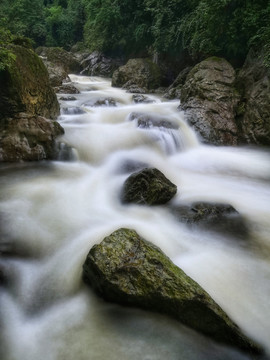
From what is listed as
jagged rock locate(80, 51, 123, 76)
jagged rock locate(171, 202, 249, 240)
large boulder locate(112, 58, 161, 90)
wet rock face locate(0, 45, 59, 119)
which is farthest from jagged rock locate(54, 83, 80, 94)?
jagged rock locate(171, 202, 249, 240)

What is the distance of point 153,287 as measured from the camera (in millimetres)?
2438

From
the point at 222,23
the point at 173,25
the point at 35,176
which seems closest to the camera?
the point at 35,176

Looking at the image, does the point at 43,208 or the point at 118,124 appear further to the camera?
the point at 118,124

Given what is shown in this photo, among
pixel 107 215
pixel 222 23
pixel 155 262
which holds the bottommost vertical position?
pixel 107 215

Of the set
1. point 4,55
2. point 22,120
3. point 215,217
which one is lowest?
point 215,217

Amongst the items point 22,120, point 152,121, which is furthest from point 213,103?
point 22,120

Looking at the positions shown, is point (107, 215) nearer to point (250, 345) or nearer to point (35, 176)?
point (35, 176)

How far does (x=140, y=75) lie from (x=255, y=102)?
26.9 feet

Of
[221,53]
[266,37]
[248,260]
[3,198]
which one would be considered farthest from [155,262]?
[221,53]

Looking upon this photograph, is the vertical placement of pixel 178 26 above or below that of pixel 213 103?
above

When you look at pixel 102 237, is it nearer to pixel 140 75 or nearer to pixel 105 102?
pixel 105 102

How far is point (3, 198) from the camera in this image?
4.41 meters

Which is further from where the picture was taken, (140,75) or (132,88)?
(140,75)

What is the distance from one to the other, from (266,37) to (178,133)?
3800 millimetres
